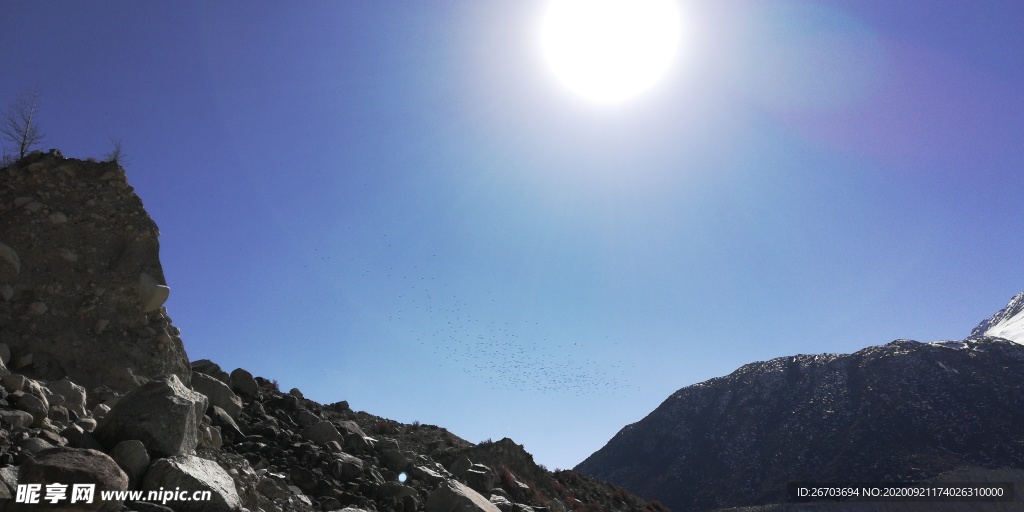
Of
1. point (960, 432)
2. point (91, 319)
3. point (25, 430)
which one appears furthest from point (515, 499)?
point (960, 432)

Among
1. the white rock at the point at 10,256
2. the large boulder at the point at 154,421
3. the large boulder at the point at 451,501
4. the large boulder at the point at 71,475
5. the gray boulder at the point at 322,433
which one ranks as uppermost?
the white rock at the point at 10,256

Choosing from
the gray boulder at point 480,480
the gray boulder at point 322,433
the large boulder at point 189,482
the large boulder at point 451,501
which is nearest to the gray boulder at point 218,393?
the gray boulder at point 322,433

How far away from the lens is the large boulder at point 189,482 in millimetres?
5953

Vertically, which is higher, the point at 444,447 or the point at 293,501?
the point at 444,447

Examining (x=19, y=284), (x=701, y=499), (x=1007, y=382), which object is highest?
(x=1007, y=382)

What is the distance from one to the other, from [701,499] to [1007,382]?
40.8m

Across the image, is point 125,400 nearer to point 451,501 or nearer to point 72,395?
point 72,395

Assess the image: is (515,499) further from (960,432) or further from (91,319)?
(960,432)

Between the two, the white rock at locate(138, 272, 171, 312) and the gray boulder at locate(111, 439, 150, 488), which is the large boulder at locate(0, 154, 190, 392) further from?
the gray boulder at locate(111, 439, 150, 488)

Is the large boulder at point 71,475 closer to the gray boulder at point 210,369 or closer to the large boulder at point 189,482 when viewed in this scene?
the large boulder at point 189,482

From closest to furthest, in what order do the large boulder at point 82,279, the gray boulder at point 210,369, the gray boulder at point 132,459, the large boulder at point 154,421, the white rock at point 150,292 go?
the gray boulder at point 132,459 < the large boulder at point 154,421 < the large boulder at point 82,279 < the white rock at point 150,292 < the gray boulder at point 210,369

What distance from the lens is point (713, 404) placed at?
297 feet

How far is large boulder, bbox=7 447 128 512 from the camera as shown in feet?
16.5

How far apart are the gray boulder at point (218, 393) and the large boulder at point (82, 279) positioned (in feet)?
1.29
